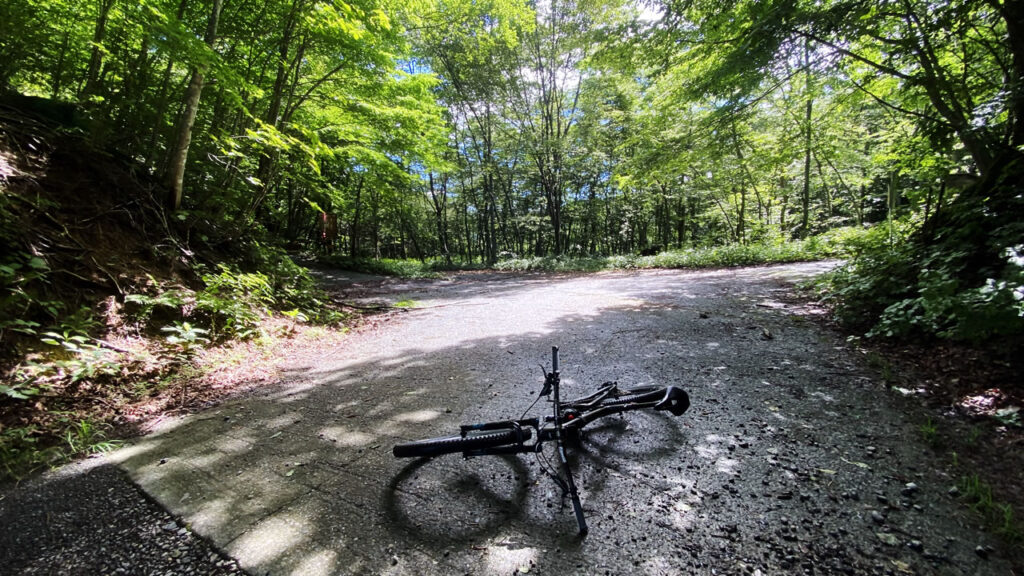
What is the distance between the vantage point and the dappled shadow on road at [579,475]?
1429 millimetres

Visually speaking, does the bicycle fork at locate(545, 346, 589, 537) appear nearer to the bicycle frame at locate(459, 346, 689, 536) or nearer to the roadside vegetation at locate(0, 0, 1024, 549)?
the bicycle frame at locate(459, 346, 689, 536)

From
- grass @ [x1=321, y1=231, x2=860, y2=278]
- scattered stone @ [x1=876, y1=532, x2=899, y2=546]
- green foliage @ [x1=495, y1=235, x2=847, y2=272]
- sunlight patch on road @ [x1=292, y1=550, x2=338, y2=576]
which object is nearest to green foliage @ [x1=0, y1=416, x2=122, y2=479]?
sunlight patch on road @ [x1=292, y1=550, x2=338, y2=576]

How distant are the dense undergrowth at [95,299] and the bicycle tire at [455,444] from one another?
2.17 meters

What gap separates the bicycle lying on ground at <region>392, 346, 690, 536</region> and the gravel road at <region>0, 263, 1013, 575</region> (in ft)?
0.48

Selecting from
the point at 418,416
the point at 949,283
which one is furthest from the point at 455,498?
the point at 949,283

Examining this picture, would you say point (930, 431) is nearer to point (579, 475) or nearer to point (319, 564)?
point (579, 475)

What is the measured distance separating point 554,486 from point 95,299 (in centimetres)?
474

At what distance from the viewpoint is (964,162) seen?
450 centimetres

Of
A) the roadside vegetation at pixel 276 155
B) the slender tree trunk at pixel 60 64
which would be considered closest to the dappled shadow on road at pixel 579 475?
the roadside vegetation at pixel 276 155

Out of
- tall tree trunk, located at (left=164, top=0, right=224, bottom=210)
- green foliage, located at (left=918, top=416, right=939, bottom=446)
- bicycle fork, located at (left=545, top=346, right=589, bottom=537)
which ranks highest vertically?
tall tree trunk, located at (left=164, top=0, right=224, bottom=210)

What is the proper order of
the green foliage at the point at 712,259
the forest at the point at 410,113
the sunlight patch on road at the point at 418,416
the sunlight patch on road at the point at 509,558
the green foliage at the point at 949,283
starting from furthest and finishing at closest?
the green foliage at the point at 712,259, the forest at the point at 410,113, the sunlight patch on road at the point at 418,416, the green foliage at the point at 949,283, the sunlight patch on road at the point at 509,558

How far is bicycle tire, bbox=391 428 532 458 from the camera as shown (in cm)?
186

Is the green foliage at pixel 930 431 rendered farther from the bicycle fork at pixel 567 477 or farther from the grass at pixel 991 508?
the bicycle fork at pixel 567 477

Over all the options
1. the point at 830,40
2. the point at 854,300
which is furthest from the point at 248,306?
the point at 830,40
